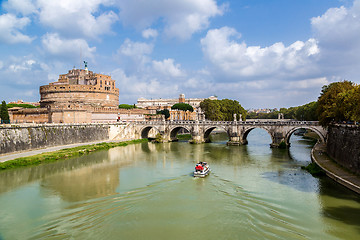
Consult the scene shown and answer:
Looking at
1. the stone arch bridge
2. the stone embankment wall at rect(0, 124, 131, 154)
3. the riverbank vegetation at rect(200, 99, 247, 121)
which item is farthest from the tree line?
the stone embankment wall at rect(0, 124, 131, 154)

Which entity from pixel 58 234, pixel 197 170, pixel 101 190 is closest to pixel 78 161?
pixel 101 190

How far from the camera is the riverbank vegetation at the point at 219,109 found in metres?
71.8

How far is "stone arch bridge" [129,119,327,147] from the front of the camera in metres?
42.4

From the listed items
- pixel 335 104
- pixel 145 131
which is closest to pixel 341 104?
pixel 335 104

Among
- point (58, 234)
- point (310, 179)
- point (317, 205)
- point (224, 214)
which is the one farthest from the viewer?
point (310, 179)

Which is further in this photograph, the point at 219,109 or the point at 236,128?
the point at 219,109

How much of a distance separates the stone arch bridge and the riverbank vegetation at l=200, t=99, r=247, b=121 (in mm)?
16907

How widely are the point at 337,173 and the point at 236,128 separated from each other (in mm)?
26195

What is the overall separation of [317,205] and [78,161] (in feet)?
88.8

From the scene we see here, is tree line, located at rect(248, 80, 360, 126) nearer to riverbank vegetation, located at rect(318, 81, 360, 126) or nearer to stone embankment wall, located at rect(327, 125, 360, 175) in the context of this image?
riverbank vegetation, located at rect(318, 81, 360, 126)

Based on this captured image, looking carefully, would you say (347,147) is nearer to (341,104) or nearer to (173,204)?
(341,104)

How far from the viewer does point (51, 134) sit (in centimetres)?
4181

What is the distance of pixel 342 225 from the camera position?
14.3 metres

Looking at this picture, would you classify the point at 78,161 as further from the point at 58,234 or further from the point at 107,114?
the point at 107,114
